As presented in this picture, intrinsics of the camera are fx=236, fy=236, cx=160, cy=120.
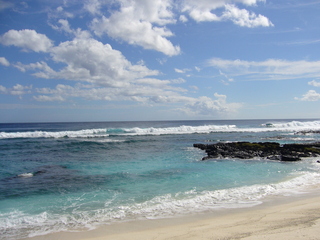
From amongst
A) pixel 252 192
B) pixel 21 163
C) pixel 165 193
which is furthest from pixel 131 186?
pixel 21 163

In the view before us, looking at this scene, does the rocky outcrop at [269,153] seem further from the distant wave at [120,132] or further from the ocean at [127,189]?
the distant wave at [120,132]

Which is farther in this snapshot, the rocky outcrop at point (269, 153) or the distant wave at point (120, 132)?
the distant wave at point (120, 132)

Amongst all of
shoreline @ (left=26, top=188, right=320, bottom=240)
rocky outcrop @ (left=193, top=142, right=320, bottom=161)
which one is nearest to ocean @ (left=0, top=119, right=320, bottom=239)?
shoreline @ (left=26, top=188, right=320, bottom=240)

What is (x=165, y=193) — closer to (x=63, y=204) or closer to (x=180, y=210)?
(x=180, y=210)

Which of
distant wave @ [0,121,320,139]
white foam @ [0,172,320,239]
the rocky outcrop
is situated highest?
distant wave @ [0,121,320,139]

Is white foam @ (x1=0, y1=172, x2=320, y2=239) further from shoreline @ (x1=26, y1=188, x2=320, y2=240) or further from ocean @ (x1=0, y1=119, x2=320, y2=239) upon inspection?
shoreline @ (x1=26, y1=188, x2=320, y2=240)

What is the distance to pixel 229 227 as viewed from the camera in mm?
6109

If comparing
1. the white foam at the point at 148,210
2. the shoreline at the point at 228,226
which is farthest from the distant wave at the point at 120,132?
the shoreline at the point at 228,226

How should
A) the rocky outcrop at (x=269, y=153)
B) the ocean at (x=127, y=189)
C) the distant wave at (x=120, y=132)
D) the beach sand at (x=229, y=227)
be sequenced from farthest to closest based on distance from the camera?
the distant wave at (x=120, y=132) < the rocky outcrop at (x=269, y=153) < the ocean at (x=127, y=189) < the beach sand at (x=229, y=227)

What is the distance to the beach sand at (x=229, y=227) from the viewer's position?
18.2ft

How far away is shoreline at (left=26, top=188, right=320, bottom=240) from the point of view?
18.2 feet

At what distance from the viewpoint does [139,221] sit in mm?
6914

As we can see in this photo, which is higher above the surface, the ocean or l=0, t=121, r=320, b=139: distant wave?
l=0, t=121, r=320, b=139: distant wave

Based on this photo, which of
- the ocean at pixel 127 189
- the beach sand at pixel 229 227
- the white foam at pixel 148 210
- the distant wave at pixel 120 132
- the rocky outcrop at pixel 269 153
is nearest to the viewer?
the beach sand at pixel 229 227
